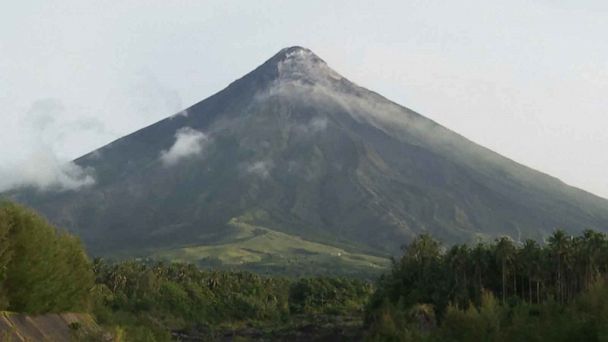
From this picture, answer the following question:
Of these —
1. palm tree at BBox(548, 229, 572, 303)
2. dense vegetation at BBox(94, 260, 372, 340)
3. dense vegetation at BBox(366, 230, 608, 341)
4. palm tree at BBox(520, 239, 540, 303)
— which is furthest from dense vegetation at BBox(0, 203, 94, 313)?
palm tree at BBox(548, 229, 572, 303)

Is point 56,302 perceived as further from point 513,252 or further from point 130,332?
point 513,252

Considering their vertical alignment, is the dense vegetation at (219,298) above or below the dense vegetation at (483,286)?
below

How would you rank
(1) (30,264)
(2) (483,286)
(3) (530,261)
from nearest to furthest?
(1) (30,264) < (3) (530,261) < (2) (483,286)

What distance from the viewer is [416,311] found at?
267 ft

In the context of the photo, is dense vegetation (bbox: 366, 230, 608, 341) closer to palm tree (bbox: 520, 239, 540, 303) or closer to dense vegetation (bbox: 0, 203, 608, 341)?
palm tree (bbox: 520, 239, 540, 303)

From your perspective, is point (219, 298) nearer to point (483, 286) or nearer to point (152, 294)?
point (152, 294)

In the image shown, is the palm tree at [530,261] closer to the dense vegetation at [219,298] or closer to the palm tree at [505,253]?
the palm tree at [505,253]

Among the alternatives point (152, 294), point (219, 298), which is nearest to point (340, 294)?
point (219, 298)

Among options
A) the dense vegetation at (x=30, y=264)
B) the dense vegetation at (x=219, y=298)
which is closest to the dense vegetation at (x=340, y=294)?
the dense vegetation at (x=30, y=264)

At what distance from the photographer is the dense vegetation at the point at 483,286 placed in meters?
53.1

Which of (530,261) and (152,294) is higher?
(530,261)

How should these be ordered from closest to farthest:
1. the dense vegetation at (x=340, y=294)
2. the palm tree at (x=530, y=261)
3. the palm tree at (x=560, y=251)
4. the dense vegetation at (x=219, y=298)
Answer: the dense vegetation at (x=340, y=294) < the palm tree at (x=560, y=251) < the palm tree at (x=530, y=261) < the dense vegetation at (x=219, y=298)

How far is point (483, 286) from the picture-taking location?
305 ft

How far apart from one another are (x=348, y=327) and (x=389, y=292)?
7.10 metres
